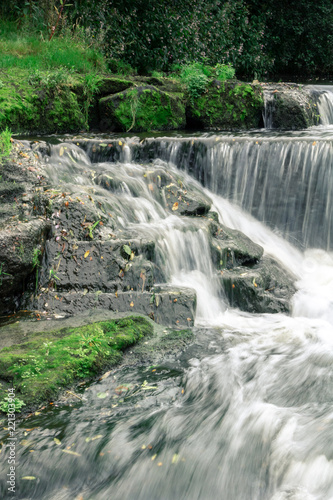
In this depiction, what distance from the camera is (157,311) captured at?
4762 millimetres

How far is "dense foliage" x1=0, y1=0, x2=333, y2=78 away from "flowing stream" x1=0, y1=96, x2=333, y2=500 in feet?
20.9

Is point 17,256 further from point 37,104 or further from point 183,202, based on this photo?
point 37,104

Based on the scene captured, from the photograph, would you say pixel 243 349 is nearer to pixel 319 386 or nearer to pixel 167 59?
A: pixel 319 386

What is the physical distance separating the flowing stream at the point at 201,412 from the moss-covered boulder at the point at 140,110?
114 inches

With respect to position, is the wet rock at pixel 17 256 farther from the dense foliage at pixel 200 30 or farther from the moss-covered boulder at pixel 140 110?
the dense foliage at pixel 200 30

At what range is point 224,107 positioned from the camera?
32.8 ft

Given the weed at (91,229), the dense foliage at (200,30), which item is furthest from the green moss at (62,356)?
the dense foliage at (200,30)

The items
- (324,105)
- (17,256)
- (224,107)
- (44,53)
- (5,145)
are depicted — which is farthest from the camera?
(324,105)

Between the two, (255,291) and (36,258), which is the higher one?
(36,258)

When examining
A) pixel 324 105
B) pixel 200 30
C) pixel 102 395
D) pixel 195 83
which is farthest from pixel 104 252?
pixel 200 30

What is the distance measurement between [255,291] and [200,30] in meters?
11.7

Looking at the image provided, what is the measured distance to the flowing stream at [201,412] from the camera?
2.89m

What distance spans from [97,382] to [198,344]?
1.07 meters

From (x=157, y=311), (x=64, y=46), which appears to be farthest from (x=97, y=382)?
(x=64, y=46)
